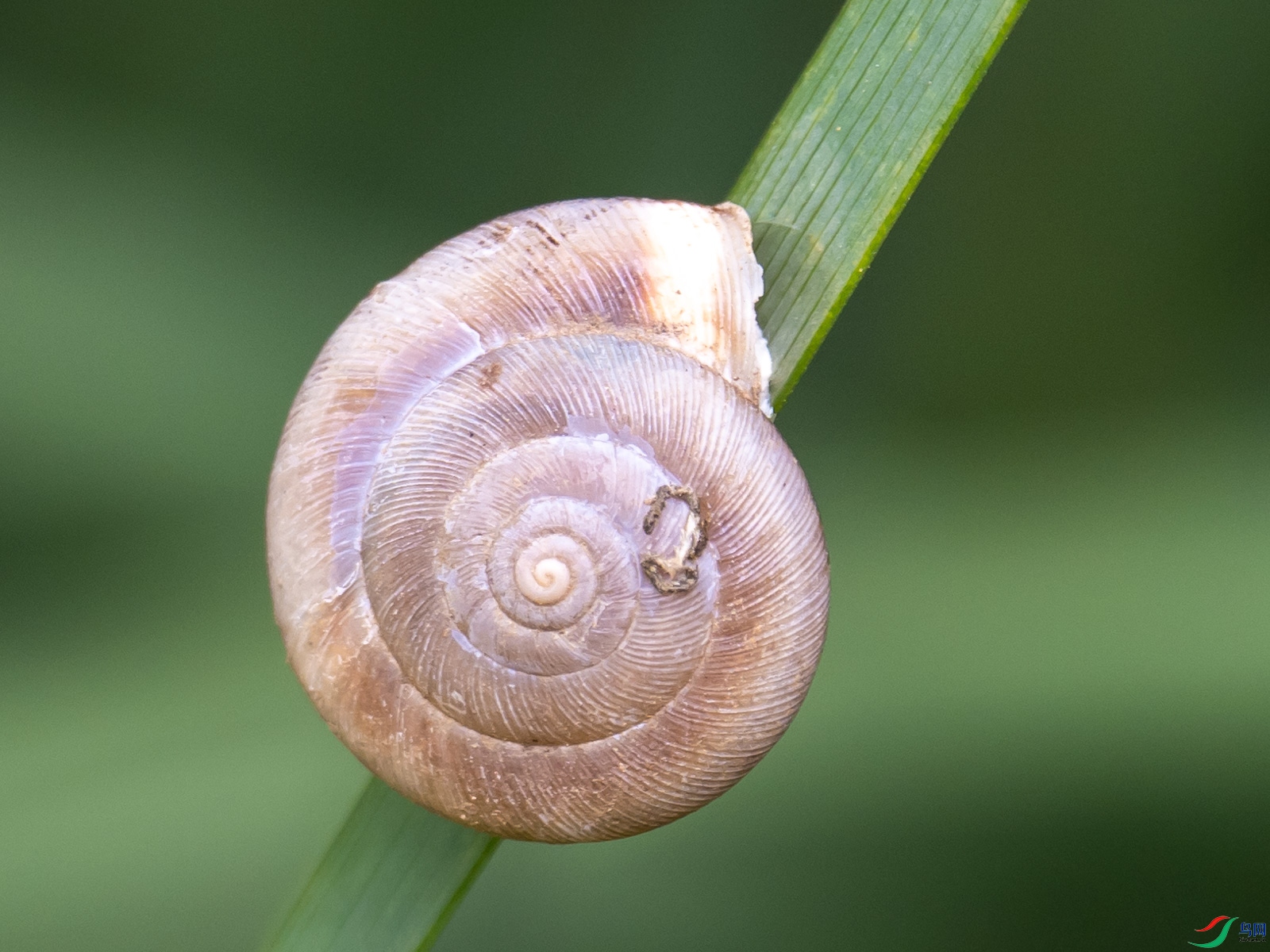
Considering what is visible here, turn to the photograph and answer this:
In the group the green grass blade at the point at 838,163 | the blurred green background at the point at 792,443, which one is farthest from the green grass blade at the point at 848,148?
the blurred green background at the point at 792,443

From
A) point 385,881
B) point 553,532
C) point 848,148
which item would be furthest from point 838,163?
point 385,881

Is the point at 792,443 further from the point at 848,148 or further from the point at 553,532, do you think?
the point at 553,532

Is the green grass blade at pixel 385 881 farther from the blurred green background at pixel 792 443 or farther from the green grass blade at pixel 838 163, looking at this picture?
the blurred green background at pixel 792 443

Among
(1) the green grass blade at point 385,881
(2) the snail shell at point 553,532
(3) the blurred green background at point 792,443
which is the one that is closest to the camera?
(2) the snail shell at point 553,532

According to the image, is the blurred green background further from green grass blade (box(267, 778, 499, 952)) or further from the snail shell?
the snail shell

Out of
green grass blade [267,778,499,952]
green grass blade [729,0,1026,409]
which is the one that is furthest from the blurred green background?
green grass blade [729,0,1026,409]

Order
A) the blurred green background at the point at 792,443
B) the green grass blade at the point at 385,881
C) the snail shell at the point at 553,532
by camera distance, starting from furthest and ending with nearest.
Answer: the blurred green background at the point at 792,443 → the green grass blade at the point at 385,881 → the snail shell at the point at 553,532

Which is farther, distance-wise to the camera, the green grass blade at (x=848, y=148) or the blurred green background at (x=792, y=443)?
the blurred green background at (x=792, y=443)
